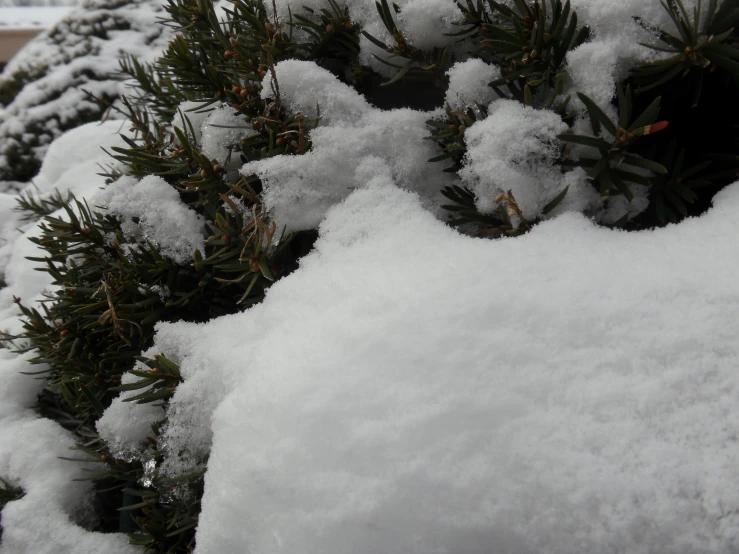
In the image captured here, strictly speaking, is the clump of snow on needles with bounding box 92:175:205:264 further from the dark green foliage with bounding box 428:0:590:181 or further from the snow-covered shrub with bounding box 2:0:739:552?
the dark green foliage with bounding box 428:0:590:181

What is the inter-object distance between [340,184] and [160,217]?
537 millimetres

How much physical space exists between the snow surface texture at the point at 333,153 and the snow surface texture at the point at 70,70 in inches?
142

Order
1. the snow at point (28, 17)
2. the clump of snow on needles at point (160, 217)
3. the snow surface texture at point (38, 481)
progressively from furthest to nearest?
the snow at point (28, 17) → the snow surface texture at point (38, 481) → the clump of snow on needles at point (160, 217)

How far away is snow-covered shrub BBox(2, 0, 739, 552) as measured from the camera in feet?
3.42

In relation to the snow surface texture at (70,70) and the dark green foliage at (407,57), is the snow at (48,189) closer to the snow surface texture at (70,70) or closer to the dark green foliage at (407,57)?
the snow surface texture at (70,70)

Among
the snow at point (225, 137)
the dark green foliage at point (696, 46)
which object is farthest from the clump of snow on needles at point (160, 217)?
the dark green foliage at point (696, 46)

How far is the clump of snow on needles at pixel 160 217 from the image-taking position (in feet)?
4.77

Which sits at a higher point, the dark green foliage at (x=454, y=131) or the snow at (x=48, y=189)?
the dark green foliage at (x=454, y=131)

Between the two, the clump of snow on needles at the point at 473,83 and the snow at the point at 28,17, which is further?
the snow at the point at 28,17

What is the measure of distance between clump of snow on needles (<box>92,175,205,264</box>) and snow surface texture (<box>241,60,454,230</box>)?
255mm

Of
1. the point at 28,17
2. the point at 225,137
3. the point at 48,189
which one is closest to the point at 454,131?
the point at 225,137

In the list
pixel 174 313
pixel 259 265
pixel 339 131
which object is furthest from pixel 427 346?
pixel 174 313

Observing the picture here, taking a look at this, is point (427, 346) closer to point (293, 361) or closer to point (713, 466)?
point (293, 361)

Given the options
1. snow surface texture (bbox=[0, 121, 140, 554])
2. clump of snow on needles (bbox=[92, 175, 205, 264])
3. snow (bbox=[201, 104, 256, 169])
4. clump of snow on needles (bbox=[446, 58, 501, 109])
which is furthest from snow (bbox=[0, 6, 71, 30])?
clump of snow on needles (bbox=[446, 58, 501, 109])
